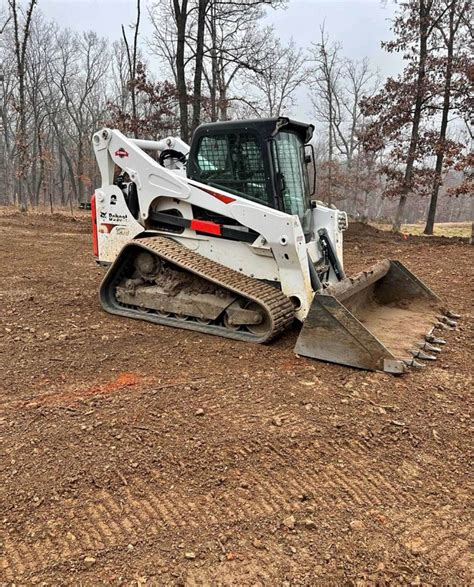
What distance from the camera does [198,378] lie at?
3857 millimetres

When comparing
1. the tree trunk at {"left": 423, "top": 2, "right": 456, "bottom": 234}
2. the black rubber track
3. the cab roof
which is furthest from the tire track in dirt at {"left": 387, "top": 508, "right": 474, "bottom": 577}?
the tree trunk at {"left": 423, "top": 2, "right": 456, "bottom": 234}

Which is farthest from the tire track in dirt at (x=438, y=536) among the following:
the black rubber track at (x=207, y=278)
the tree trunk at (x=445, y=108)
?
Result: the tree trunk at (x=445, y=108)

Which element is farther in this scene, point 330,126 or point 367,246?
point 330,126

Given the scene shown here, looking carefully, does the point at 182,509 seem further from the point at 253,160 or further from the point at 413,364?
the point at 253,160

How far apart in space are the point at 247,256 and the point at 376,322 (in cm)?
150

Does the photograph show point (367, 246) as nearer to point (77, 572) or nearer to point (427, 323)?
point (427, 323)

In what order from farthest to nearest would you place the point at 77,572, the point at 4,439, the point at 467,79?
the point at 467,79 < the point at 4,439 < the point at 77,572

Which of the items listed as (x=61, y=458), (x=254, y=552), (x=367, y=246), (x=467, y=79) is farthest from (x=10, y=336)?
(x=467, y=79)

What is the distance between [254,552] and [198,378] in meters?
1.82

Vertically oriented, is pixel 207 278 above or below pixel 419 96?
below

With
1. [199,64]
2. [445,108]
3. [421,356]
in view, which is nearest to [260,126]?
[421,356]

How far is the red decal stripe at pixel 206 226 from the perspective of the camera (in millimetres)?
4992

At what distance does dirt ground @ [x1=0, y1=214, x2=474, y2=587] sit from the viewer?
2096 mm

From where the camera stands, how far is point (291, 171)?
5.12 metres
